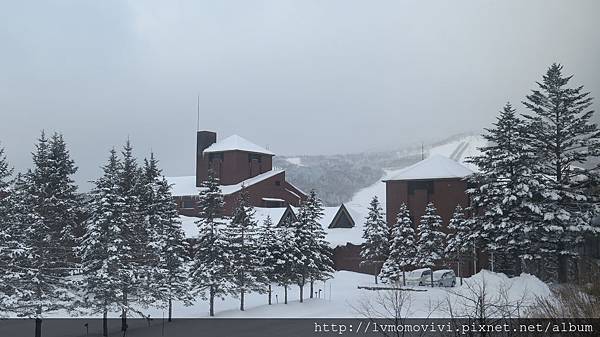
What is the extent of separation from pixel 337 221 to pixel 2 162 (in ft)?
138

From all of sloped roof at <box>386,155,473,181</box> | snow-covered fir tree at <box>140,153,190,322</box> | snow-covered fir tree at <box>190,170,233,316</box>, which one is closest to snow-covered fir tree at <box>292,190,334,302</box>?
snow-covered fir tree at <box>190,170,233,316</box>

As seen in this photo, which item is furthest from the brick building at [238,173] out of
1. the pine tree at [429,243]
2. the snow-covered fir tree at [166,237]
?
the snow-covered fir tree at [166,237]

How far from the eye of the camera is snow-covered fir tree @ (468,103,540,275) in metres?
31.7

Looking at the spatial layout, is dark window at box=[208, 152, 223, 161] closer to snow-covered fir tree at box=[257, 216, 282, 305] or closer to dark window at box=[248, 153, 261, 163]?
dark window at box=[248, 153, 261, 163]

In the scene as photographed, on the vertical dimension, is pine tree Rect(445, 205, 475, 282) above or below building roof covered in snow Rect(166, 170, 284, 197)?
below

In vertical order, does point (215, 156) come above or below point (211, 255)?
above

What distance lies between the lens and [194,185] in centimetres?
7794

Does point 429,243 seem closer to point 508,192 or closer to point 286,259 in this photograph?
point 286,259

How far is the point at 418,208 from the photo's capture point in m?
56.1

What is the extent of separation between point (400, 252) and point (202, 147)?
3776 cm

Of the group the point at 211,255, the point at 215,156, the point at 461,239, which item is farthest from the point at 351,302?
the point at 215,156

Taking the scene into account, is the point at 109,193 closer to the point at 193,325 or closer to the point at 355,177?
the point at 193,325

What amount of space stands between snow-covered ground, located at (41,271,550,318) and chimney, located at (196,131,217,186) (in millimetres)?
31609

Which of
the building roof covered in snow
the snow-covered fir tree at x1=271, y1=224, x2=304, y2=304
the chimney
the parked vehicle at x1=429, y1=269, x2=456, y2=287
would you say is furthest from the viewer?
the chimney
